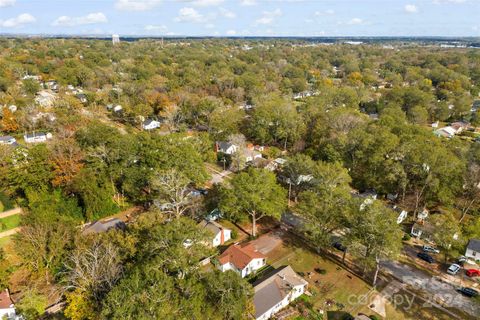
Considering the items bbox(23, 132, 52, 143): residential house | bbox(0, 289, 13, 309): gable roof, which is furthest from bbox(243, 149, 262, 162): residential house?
bbox(23, 132, 52, 143): residential house

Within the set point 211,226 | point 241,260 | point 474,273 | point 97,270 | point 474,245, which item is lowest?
point 474,273

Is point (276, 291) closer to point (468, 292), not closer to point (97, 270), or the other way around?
point (97, 270)

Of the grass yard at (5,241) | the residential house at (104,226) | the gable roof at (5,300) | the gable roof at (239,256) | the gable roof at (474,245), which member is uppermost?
the residential house at (104,226)

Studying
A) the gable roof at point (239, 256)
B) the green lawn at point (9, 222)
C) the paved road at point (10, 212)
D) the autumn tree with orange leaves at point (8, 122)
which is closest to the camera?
the gable roof at point (239, 256)

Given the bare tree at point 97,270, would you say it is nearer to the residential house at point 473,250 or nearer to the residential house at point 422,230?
the residential house at point 422,230

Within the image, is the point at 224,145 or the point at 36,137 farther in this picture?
the point at 36,137

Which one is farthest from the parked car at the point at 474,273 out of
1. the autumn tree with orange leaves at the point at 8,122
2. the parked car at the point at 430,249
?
the autumn tree with orange leaves at the point at 8,122

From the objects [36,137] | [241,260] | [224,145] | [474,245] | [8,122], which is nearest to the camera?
[241,260]

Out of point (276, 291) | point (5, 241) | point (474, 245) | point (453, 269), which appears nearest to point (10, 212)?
point (5, 241)
